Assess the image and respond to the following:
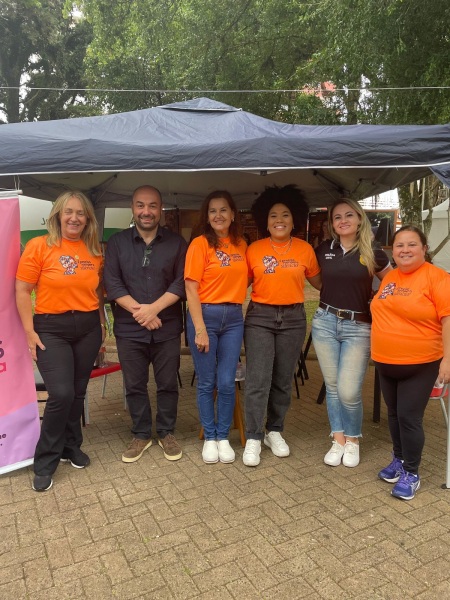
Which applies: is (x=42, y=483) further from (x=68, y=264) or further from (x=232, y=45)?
(x=232, y=45)

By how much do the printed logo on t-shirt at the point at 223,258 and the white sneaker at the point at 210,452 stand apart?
4.28 feet

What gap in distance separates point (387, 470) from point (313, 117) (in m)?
8.98

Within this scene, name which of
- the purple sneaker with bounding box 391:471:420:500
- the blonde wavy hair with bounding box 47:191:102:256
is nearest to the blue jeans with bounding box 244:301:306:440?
the purple sneaker with bounding box 391:471:420:500

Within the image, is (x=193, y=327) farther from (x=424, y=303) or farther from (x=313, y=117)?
(x=313, y=117)

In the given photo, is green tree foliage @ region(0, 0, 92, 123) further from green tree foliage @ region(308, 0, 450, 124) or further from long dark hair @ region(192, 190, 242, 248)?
long dark hair @ region(192, 190, 242, 248)

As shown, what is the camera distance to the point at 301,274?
3283 millimetres

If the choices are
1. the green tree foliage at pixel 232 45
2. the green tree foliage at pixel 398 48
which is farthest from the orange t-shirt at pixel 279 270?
the green tree foliage at pixel 232 45

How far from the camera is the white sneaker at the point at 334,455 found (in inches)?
132

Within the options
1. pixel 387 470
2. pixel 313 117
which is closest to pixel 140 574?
pixel 387 470

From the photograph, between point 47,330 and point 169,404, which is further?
point 169,404

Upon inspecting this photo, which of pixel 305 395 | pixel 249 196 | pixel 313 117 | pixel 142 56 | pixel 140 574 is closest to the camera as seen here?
pixel 140 574

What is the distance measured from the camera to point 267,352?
333 centimetres

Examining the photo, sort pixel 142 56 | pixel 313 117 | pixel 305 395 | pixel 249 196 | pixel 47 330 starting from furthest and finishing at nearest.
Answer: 1. pixel 142 56
2. pixel 313 117
3. pixel 249 196
4. pixel 305 395
5. pixel 47 330

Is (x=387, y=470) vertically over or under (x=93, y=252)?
under
